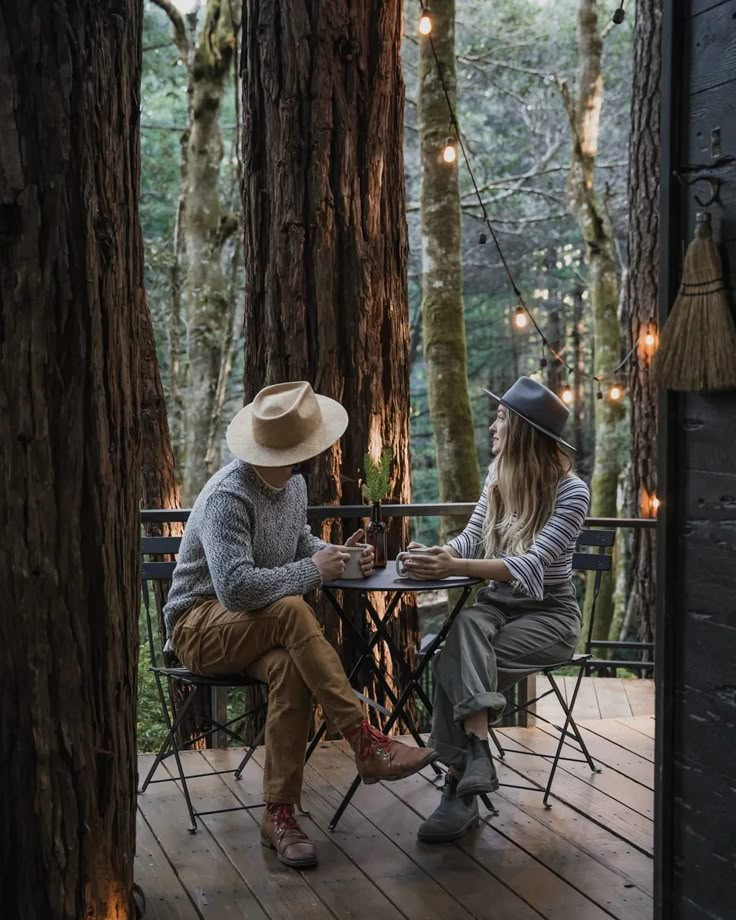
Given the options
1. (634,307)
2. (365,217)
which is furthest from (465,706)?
(634,307)

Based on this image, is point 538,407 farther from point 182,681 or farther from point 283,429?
point 182,681

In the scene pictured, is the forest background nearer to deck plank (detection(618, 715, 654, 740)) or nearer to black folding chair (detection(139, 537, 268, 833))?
deck plank (detection(618, 715, 654, 740))

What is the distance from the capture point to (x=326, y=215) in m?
4.88

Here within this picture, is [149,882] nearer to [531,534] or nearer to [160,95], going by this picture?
[531,534]

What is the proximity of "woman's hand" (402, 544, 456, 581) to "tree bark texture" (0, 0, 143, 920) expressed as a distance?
1.20 meters

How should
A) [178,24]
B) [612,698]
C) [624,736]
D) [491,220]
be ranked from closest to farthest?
1. [624,736]
2. [612,698]
3. [178,24]
4. [491,220]

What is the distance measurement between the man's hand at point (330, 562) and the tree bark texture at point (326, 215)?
3.71ft

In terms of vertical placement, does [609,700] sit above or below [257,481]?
below

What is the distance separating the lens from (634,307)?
25.0 feet

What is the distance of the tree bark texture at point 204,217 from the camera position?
9062 millimetres

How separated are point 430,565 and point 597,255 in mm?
6368

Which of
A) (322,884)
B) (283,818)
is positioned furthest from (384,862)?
(283,818)

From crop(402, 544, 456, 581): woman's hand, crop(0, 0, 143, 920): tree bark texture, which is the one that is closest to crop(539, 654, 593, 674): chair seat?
crop(402, 544, 456, 581): woman's hand

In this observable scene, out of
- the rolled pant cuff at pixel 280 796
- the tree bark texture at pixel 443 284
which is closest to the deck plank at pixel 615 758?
the rolled pant cuff at pixel 280 796
